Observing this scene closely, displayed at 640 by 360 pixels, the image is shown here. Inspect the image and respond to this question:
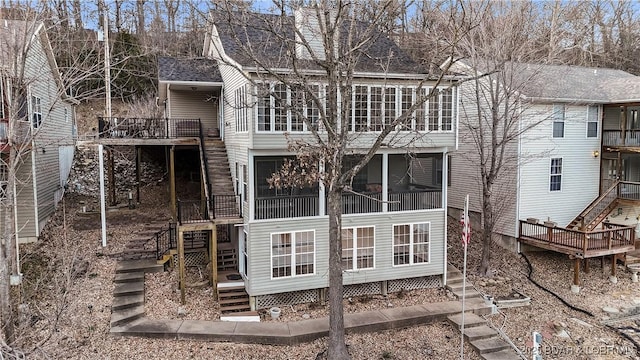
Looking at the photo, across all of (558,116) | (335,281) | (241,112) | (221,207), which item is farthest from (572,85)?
(221,207)

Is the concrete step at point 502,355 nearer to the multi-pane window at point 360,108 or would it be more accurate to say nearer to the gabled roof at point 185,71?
the multi-pane window at point 360,108

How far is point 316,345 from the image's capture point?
38.6 feet

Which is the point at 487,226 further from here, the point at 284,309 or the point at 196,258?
the point at 196,258

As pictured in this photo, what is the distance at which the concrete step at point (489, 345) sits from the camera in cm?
1185

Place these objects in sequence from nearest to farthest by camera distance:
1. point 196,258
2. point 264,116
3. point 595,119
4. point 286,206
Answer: point 264,116, point 286,206, point 196,258, point 595,119

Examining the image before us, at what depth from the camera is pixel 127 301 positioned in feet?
41.3

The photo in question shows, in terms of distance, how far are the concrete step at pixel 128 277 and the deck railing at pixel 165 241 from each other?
38.3 inches

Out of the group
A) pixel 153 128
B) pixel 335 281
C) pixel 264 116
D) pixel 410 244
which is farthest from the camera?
pixel 153 128

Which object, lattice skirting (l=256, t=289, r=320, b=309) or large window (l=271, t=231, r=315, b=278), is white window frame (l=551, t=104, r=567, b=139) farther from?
lattice skirting (l=256, t=289, r=320, b=309)

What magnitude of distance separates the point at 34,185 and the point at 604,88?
24.9 meters

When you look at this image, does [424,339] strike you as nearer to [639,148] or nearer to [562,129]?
[562,129]

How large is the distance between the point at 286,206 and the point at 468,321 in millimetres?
6538

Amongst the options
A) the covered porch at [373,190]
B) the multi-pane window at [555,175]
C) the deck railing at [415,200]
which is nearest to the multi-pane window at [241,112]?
the covered porch at [373,190]

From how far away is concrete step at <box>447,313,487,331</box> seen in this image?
12.9 m
